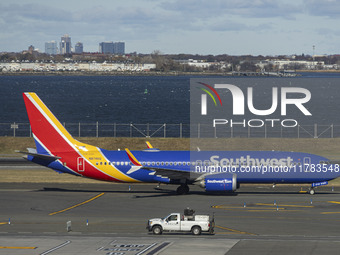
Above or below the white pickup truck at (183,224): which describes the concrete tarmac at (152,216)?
below

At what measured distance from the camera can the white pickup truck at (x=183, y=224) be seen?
4622cm

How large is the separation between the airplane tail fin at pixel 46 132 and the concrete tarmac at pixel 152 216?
473 centimetres

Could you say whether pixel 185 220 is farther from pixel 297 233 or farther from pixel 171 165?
pixel 171 165

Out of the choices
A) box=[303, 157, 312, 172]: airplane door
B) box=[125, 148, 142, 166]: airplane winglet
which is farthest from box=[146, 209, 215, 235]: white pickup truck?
box=[303, 157, 312, 172]: airplane door

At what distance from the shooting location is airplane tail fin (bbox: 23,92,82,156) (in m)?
66.3

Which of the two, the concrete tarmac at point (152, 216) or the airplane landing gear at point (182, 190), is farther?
the airplane landing gear at point (182, 190)

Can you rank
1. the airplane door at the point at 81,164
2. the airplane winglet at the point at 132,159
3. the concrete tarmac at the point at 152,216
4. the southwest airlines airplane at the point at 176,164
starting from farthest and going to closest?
the airplane door at the point at 81,164, the southwest airlines airplane at the point at 176,164, the airplane winglet at the point at 132,159, the concrete tarmac at the point at 152,216

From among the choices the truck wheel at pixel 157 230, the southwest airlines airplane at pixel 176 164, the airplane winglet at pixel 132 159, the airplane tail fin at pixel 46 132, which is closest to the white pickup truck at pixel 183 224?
the truck wheel at pixel 157 230

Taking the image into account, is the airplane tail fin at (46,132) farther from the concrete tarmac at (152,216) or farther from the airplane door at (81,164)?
the concrete tarmac at (152,216)

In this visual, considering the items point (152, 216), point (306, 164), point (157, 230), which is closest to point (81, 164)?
point (152, 216)

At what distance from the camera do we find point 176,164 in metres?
64.8

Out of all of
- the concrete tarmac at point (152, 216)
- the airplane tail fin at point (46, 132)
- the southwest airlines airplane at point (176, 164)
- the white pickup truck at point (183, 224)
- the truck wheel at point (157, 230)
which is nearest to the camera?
the concrete tarmac at point (152, 216)

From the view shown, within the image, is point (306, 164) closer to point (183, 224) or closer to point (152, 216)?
point (152, 216)

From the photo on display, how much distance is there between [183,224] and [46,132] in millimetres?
25232
